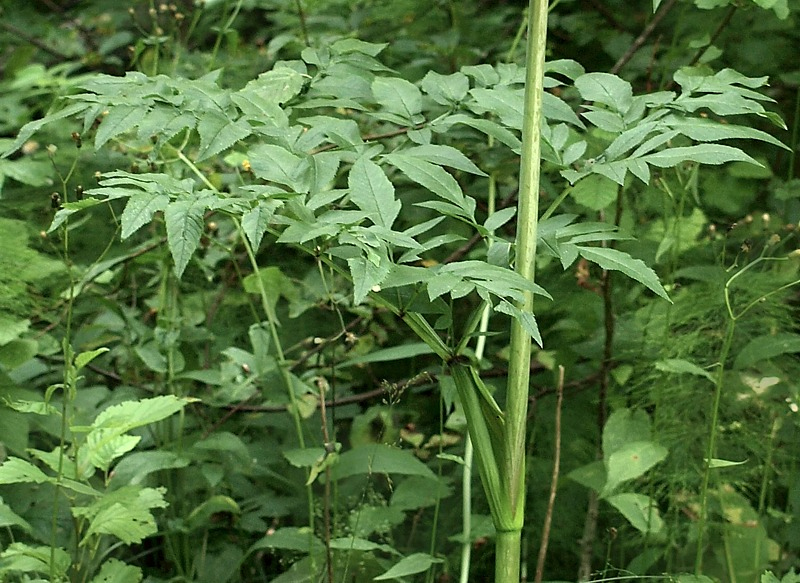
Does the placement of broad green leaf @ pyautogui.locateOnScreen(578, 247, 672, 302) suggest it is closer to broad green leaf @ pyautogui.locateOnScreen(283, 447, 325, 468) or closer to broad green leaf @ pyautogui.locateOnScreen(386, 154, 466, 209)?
broad green leaf @ pyautogui.locateOnScreen(386, 154, 466, 209)

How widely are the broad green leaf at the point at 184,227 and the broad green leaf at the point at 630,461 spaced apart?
931 mm

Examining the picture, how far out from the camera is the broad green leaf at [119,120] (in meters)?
1.46

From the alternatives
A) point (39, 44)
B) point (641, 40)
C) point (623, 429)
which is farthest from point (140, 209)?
point (39, 44)

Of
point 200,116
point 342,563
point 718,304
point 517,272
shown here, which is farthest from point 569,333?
point 200,116

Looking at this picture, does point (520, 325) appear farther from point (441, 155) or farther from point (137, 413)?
point (137, 413)

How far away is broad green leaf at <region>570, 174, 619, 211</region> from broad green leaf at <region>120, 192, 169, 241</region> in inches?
42.1

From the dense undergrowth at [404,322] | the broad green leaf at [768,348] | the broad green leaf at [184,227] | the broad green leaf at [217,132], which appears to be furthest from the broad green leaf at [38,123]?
the broad green leaf at [768,348]

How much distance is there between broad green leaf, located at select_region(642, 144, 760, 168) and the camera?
4.59 feet

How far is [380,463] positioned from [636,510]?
50 centimetres

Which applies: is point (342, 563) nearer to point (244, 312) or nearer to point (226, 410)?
point (226, 410)

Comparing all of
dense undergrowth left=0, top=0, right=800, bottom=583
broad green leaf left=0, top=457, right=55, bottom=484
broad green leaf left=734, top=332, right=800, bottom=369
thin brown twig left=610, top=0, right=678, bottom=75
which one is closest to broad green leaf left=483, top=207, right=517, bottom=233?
dense undergrowth left=0, top=0, right=800, bottom=583

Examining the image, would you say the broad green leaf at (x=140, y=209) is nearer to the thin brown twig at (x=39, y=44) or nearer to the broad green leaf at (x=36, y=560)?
the broad green leaf at (x=36, y=560)

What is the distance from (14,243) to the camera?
2.22 meters

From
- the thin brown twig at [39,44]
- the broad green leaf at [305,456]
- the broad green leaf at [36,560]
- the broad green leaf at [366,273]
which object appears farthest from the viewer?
the thin brown twig at [39,44]
